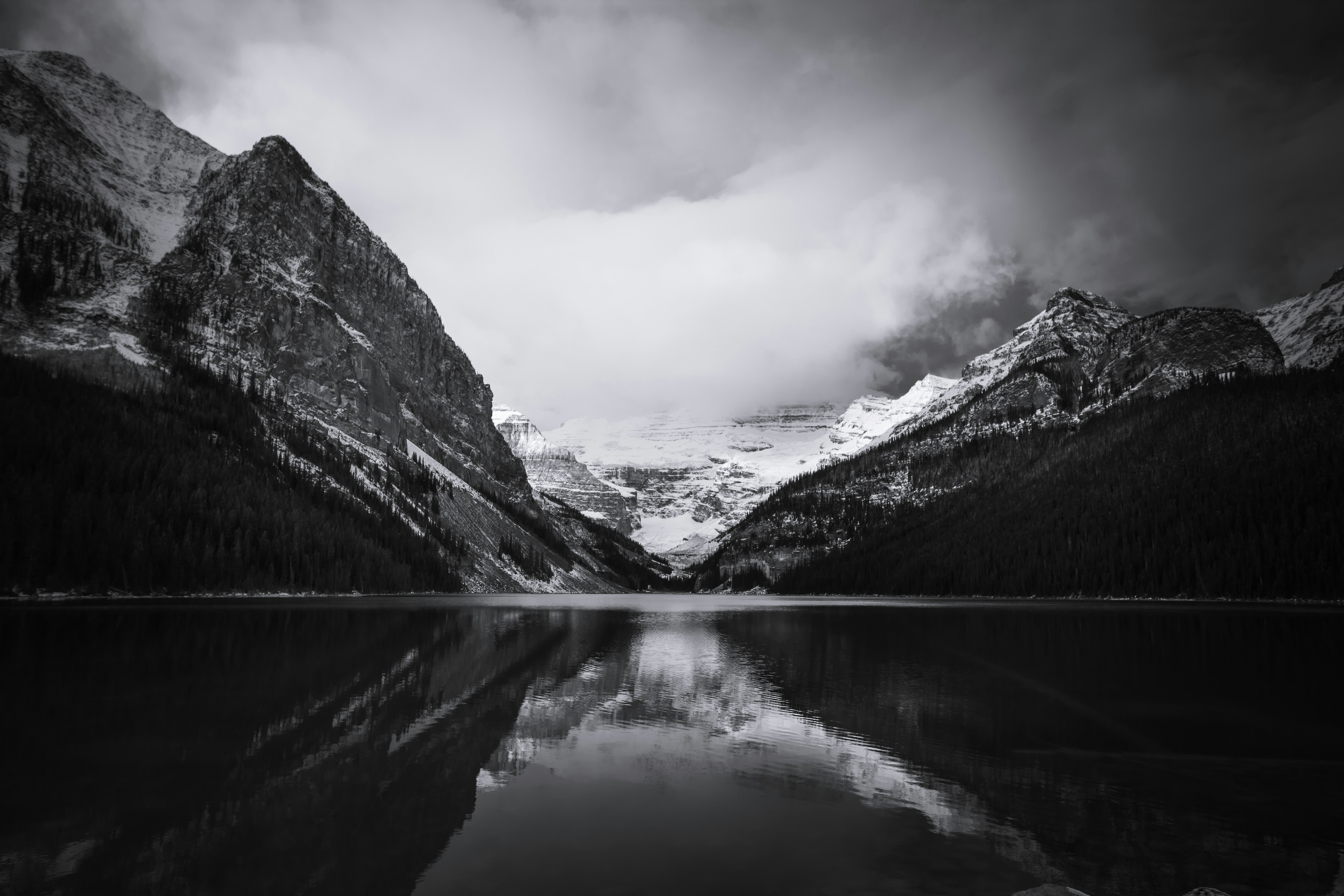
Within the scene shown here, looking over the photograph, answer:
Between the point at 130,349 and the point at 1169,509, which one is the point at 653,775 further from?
the point at 130,349

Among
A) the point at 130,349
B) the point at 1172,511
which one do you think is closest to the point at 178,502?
the point at 130,349

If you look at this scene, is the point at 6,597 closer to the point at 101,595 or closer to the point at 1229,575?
the point at 101,595

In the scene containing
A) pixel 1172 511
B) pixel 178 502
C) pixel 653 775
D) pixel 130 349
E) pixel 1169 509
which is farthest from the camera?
pixel 130 349

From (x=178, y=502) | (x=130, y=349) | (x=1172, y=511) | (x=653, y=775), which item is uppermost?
(x=130, y=349)

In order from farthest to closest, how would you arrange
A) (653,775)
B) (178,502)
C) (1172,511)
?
(1172,511) → (178,502) → (653,775)

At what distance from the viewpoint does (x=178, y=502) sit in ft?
350

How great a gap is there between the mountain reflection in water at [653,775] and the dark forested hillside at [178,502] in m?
60.3

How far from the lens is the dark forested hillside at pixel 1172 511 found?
116438 mm

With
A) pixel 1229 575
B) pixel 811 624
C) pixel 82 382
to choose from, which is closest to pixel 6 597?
pixel 82 382

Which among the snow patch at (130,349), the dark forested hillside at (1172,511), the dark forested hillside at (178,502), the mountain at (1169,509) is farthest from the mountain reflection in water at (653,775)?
the snow patch at (130,349)

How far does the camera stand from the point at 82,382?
123 m

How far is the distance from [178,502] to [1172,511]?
163591mm

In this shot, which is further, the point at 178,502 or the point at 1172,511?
the point at 1172,511

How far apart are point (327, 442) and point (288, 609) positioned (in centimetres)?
11213
